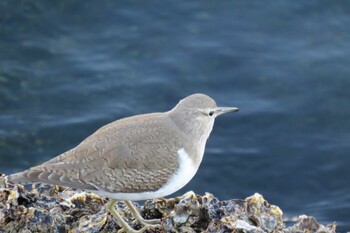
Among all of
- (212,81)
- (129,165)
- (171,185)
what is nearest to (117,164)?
(129,165)

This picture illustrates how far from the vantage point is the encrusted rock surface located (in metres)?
8.17

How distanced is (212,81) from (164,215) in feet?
20.8

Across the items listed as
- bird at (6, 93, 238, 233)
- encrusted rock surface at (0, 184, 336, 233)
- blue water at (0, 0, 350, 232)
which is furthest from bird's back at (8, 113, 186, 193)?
blue water at (0, 0, 350, 232)

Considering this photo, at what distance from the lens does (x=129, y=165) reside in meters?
8.66

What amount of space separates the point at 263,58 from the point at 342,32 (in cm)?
166

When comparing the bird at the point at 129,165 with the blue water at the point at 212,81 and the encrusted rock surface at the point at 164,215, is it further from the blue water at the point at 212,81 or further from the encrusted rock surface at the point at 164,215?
the blue water at the point at 212,81

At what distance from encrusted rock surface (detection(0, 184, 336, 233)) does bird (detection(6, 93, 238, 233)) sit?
0.74 ft

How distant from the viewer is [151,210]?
364 inches

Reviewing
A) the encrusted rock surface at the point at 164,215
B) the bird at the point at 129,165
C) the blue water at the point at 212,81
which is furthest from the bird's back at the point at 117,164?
the blue water at the point at 212,81

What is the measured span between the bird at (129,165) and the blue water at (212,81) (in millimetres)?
4815

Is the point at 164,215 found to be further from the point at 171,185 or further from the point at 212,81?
the point at 212,81

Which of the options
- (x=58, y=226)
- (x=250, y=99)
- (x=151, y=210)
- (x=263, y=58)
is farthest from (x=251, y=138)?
(x=58, y=226)

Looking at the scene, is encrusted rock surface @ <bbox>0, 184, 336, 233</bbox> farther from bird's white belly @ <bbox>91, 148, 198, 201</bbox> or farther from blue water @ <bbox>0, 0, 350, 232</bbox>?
blue water @ <bbox>0, 0, 350, 232</bbox>

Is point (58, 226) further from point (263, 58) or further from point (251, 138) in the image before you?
point (263, 58)
